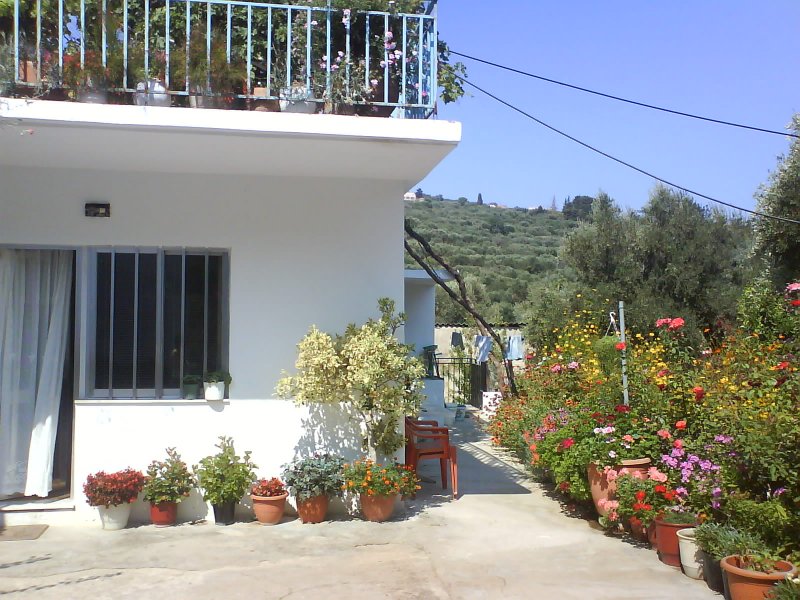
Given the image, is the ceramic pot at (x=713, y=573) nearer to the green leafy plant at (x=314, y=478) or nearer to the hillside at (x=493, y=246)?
the green leafy plant at (x=314, y=478)

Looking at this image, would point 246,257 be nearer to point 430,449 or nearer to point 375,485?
point 375,485

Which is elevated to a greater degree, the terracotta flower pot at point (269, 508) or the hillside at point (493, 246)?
the hillside at point (493, 246)

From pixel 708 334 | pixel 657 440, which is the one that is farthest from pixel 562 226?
pixel 657 440

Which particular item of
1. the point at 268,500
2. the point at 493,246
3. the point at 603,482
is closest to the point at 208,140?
the point at 268,500

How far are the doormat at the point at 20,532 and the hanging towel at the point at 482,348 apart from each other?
36.6 ft

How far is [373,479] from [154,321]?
7.93 ft

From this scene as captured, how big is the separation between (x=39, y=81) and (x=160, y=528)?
376 cm

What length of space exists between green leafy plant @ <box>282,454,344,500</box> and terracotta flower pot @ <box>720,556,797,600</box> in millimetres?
3238

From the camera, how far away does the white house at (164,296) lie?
22.1 ft

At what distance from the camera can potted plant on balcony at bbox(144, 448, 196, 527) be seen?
655 centimetres

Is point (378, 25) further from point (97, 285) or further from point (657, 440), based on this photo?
point (657, 440)

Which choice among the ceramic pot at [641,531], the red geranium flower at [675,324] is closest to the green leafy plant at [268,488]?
the ceramic pot at [641,531]

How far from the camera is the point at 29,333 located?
690 centimetres

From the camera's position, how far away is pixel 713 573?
5.19m
